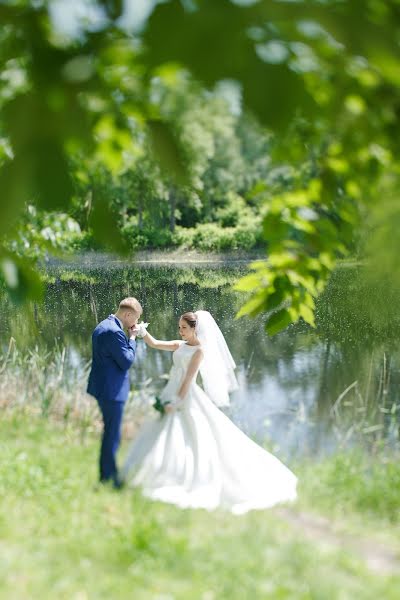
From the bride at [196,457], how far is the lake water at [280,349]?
1562 mm

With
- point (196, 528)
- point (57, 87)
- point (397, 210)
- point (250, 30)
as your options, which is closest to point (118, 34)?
point (57, 87)

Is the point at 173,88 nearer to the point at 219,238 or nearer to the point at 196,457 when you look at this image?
the point at 196,457

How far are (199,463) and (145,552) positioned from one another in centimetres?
188

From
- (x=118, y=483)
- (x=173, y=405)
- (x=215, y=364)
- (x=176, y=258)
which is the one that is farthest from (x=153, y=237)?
(x=118, y=483)

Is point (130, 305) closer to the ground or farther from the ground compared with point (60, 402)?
farther from the ground

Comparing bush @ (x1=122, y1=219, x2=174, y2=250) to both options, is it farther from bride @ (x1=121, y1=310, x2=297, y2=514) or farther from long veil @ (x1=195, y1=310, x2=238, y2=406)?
bride @ (x1=121, y1=310, x2=297, y2=514)

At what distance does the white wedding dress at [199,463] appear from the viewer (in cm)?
592

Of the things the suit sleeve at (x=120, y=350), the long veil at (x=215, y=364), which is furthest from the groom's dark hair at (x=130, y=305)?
the long veil at (x=215, y=364)

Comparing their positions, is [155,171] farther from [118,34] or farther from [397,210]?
[397,210]

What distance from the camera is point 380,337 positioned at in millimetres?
15812

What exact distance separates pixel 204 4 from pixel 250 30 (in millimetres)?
106

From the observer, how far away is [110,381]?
591 centimetres

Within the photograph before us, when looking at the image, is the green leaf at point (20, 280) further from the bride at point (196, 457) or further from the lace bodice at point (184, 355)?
the lace bodice at point (184, 355)

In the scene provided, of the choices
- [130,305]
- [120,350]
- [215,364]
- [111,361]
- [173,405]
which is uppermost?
[130,305]
